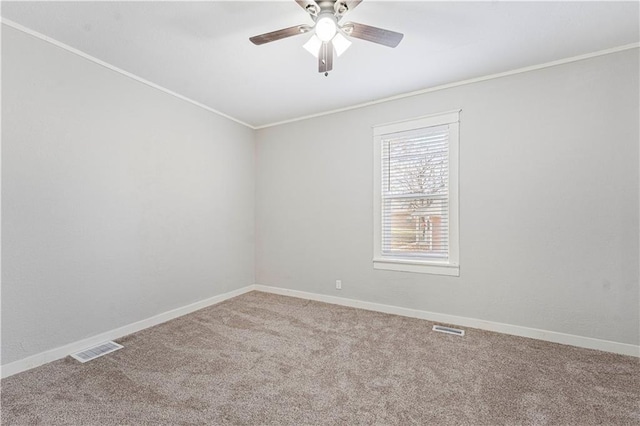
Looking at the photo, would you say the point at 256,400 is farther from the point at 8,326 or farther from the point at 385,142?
the point at 385,142

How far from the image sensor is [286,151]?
14.3 feet

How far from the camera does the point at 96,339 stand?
267 centimetres

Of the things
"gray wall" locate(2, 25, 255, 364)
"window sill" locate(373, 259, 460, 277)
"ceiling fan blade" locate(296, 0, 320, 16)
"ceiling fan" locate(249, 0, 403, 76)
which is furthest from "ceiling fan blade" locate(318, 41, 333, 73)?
"window sill" locate(373, 259, 460, 277)

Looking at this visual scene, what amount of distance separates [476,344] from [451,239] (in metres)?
1.06

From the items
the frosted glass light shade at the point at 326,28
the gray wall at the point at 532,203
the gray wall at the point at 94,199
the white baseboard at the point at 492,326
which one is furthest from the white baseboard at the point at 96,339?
the frosted glass light shade at the point at 326,28

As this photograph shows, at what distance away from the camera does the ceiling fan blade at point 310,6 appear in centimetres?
176

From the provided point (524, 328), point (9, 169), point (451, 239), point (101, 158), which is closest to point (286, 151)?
point (101, 158)

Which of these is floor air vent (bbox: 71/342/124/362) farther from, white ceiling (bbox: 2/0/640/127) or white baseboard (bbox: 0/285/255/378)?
white ceiling (bbox: 2/0/640/127)

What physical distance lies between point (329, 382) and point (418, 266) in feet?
5.78

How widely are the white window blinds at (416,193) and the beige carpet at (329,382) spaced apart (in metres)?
0.97

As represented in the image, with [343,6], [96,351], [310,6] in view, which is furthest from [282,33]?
[96,351]

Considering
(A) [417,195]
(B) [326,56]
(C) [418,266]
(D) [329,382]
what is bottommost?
(D) [329,382]

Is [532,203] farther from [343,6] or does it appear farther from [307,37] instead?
[307,37]

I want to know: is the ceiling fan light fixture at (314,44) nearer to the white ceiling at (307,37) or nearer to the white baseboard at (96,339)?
the white ceiling at (307,37)
